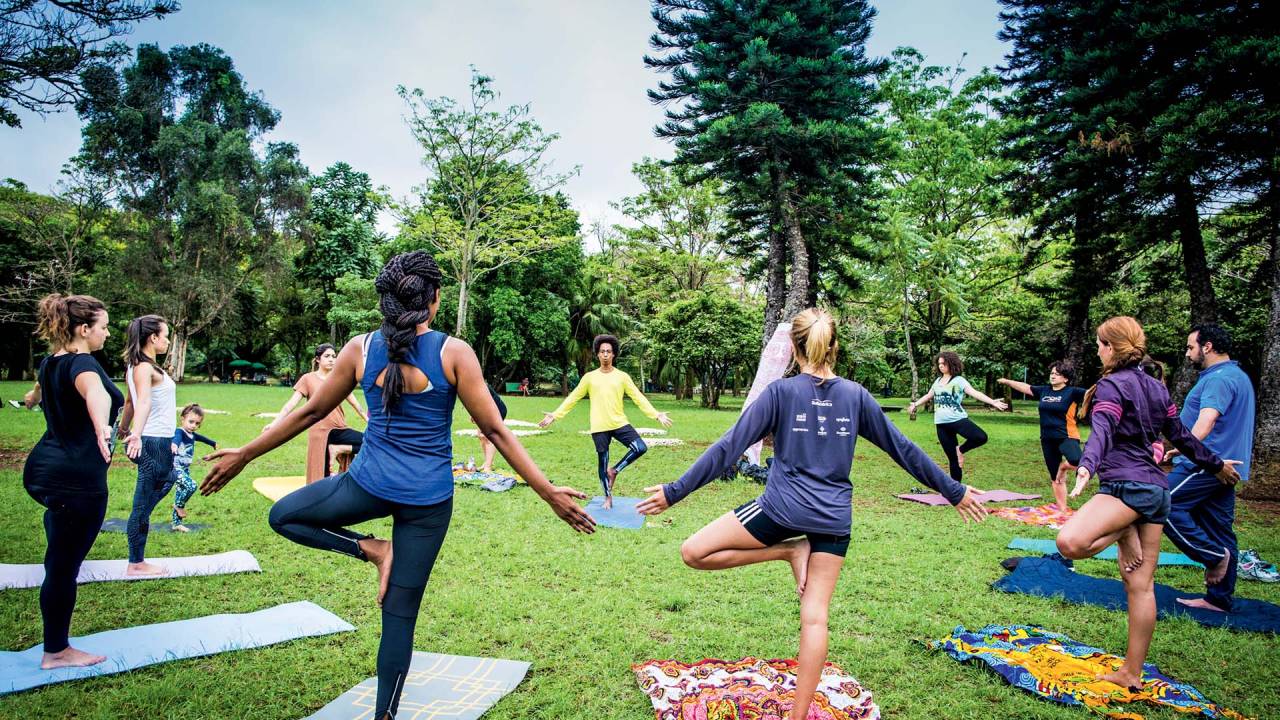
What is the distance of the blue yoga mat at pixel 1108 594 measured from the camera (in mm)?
4750

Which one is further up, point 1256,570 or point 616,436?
point 616,436

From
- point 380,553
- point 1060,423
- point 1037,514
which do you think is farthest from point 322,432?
point 1060,423

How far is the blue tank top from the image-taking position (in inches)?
107

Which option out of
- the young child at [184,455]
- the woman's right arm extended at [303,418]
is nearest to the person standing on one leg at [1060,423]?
the woman's right arm extended at [303,418]

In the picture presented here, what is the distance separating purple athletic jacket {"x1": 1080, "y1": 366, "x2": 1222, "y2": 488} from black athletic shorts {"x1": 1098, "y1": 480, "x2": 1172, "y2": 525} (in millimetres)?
43

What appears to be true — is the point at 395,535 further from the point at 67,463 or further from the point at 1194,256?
the point at 1194,256

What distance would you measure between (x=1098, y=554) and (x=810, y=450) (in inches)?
217

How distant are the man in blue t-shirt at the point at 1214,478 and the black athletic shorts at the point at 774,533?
3566 millimetres

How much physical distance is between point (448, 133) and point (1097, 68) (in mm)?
24340

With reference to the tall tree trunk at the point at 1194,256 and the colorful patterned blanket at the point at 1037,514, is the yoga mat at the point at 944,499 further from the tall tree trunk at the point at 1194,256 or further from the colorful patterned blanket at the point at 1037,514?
the tall tree trunk at the point at 1194,256

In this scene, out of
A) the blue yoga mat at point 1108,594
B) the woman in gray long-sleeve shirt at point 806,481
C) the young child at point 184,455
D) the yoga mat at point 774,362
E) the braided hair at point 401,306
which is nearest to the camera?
the braided hair at point 401,306

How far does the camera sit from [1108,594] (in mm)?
5281

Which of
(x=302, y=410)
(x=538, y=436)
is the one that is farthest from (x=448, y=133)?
(x=302, y=410)

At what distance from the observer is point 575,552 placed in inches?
254
